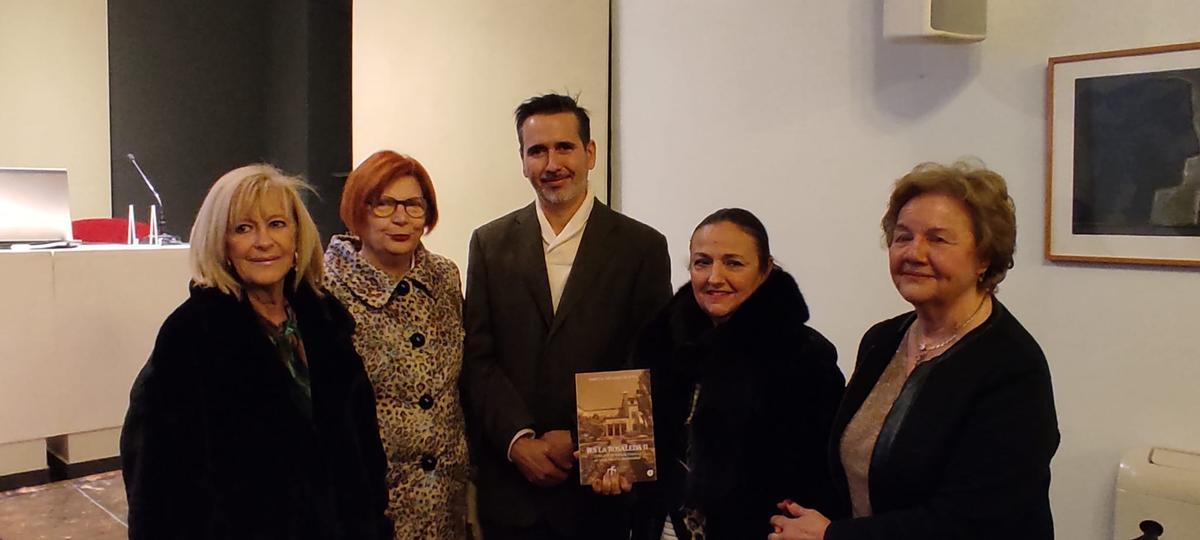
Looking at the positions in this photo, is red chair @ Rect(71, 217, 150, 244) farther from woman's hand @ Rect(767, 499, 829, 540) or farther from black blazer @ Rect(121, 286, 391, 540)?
woman's hand @ Rect(767, 499, 829, 540)

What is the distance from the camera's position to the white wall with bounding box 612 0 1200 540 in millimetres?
2641

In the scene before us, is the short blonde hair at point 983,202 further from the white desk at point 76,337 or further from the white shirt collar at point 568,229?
the white desk at point 76,337

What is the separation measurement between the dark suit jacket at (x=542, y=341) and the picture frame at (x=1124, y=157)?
1.28 m

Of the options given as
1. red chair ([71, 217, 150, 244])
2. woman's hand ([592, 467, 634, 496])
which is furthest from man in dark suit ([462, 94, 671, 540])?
red chair ([71, 217, 150, 244])

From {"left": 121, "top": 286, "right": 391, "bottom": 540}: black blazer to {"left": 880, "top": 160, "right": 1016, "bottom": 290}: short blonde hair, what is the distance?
3.89 feet

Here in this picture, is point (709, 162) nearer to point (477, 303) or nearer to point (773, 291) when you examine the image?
point (477, 303)

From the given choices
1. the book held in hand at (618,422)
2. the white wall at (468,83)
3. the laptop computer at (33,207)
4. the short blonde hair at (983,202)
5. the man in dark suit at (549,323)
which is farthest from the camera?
the laptop computer at (33,207)

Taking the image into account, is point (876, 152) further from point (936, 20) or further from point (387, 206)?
point (387, 206)

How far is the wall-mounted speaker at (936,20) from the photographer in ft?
8.88

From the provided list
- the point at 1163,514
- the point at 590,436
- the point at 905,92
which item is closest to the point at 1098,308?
the point at 1163,514

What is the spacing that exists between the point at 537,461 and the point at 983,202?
1118 mm

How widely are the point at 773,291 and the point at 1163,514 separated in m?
1.38

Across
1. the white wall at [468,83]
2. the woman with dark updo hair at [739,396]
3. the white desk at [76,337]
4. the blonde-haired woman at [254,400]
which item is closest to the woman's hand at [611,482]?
the woman with dark updo hair at [739,396]

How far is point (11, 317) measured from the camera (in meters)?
4.05
